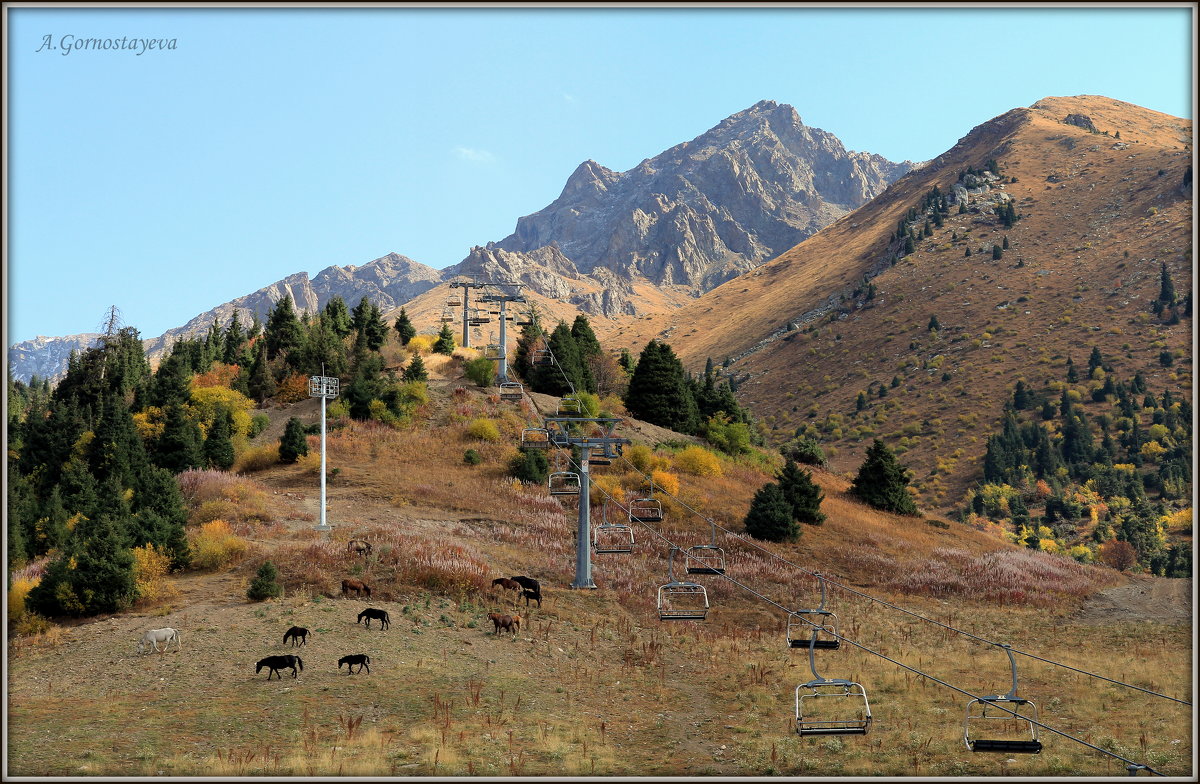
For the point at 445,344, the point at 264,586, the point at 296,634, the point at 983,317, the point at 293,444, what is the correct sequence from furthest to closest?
the point at 983,317, the point at 445,344, the point at 293,444, the point at 264,586, the point at 296,634

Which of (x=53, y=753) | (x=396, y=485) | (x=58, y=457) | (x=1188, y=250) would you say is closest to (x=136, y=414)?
(x=58, y=457)

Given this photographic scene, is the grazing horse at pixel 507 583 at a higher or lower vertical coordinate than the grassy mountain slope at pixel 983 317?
lower

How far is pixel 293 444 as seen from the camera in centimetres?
4978

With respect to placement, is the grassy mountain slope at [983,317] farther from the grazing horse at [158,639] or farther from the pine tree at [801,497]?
the grazing horse at [158,639]

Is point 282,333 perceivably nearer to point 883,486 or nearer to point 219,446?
point 219,446

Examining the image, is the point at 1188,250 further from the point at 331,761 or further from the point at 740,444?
the point at 331,761

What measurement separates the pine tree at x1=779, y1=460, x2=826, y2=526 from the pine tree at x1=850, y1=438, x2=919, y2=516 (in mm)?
10069

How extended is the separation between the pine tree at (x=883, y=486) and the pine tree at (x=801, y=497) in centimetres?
1007

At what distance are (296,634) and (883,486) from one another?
1691 inches

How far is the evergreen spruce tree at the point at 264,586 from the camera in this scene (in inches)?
1123

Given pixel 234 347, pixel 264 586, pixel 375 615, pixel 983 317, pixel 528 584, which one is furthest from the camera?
pixel 983 317

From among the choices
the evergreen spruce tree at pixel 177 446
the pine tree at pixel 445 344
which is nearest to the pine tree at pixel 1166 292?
the pine tree at pixel 445 344

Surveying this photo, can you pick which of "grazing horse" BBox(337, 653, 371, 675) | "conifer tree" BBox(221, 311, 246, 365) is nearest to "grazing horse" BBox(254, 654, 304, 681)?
"grazing horse" BBox(337, 653, 371, 675)

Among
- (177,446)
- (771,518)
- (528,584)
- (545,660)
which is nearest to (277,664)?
(545,660)
